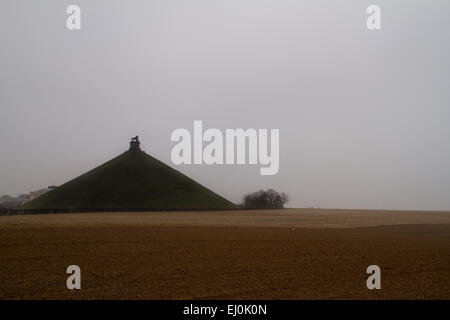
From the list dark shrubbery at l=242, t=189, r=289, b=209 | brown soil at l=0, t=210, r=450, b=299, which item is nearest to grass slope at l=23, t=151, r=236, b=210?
dark shrubbery at l=242, t=189, r=289, b=209

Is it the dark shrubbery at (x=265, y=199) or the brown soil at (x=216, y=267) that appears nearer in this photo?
the brown soil at (x=216, y=267)

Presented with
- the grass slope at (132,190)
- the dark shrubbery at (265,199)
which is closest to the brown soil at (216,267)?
the grass slope at (132,190)

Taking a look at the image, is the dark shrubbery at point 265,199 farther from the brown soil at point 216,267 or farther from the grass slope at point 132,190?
the brown soil at point 216,267

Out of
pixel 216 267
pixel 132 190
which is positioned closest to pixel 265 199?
pixel 132 190

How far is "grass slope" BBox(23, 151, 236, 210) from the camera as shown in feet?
287

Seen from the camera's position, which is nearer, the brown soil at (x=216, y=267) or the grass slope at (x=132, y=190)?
the brown soil at (x=216, y=267)

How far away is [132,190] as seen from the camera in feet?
313

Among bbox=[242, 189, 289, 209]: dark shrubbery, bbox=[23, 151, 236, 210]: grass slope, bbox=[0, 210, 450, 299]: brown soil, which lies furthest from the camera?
bbox=[242, 189, 289, 209]: dark shrubbery

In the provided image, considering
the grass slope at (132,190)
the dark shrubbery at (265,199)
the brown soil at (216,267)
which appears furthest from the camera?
the dark shrubbery at (265,199)

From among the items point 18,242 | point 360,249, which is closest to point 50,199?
point 18,242

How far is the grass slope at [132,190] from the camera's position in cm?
8762

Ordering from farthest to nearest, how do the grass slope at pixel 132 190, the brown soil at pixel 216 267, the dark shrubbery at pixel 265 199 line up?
the dark shrubbery at pixel 265 199, the grass slope at pixel 132 190, the brown soil at pixel 216 267

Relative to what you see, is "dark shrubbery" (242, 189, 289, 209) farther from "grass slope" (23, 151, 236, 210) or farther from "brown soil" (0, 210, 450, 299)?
"brown soil" (0, 210, 450, 299)

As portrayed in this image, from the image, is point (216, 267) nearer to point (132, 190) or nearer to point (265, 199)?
point (132, 190)
